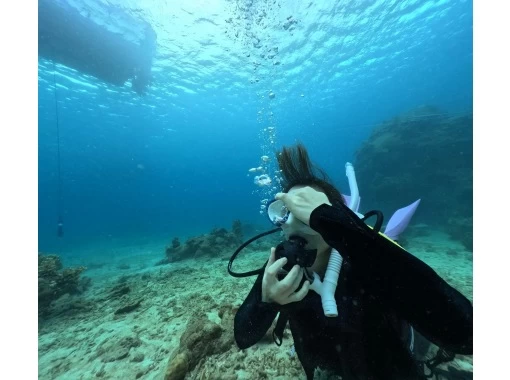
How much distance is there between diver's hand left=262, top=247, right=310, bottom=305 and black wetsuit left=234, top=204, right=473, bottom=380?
0.14 metres

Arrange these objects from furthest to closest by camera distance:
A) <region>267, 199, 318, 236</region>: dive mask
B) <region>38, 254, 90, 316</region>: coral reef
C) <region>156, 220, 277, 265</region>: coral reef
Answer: <region>156, 220, 277, 265</region>: coral reef < <region>38, 254, 90, 316</region>: coral reef < <region>267, 199, 318, 236</region>: dive mask

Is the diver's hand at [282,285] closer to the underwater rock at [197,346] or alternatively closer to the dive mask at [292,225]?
the dive mask at [292,225]

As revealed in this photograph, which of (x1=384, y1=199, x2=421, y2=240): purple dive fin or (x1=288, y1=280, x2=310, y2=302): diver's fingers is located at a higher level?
(x1=384, y1=199, x2=421, y2=240): purple dive fin

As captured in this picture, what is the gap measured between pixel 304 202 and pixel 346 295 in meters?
0.89

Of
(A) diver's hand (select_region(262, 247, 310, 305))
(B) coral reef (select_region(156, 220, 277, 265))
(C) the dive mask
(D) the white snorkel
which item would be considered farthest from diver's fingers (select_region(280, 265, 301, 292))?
(B) coral reef (select_region(156, 220, 277, 265))

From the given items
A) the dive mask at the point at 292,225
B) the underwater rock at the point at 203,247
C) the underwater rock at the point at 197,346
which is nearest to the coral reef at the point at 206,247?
the underwater rock at the point at 203,247

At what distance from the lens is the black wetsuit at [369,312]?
4.17ft

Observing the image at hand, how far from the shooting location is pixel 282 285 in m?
1.43

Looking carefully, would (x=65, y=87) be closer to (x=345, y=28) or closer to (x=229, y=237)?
(x=229, y=237)

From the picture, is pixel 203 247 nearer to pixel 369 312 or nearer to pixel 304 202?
pixel 369 312

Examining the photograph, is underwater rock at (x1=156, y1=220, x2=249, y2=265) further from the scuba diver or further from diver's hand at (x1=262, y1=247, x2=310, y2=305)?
diver's hand at (x1=262, y1=247, x2=310, y2=305)

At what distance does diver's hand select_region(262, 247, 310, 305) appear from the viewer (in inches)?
56.6
